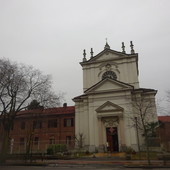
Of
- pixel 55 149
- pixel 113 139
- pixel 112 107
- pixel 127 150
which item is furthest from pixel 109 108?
pixel 55 149

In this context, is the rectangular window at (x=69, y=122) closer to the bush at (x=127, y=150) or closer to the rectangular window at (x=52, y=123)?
the rectangular window at (x=52, y=123)

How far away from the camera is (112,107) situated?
30.3m

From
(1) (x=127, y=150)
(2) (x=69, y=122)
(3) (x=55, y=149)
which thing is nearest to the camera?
(1) (x=127, y=150)

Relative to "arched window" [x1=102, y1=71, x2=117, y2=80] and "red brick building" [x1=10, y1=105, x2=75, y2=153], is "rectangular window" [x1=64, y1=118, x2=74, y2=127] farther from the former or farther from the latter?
"arched window" [x1=102, y1=71, x2=117, y2=80]

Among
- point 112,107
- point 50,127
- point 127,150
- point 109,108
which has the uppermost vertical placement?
point 112,107

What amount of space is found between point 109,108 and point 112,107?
0.50 meters

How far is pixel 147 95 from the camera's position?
32469 mm

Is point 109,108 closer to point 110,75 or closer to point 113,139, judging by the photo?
point 113,139

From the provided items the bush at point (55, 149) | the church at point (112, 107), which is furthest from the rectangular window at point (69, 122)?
the bush at point (55, 149)

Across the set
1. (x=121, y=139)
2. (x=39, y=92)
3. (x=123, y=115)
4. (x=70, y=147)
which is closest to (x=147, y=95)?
(x=123, y=115)

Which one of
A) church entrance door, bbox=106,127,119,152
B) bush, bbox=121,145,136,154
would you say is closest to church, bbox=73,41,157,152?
church entrance door, bbox=106,127,119,152

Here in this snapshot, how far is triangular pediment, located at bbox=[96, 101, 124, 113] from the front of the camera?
1177 inches

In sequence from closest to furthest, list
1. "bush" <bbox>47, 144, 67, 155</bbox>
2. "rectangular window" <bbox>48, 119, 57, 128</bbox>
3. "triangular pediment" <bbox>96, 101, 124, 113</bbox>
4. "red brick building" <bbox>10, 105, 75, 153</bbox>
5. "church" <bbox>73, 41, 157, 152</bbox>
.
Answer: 1. "bush" <bbox>47, 144, 67, 155</bbox>
2. "church" <bbox>73, 41, 157, 152</bbox>
3. "triangular pediment" <bbox>96, 101, 124, 113</bbox>
4. "red brick building" <bbox>10, 105, 75, 153</bbox>
5. "rectangular window" <bbox>48, 119, 57, 128</bbox>

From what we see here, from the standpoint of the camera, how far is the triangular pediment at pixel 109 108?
29.9 m
